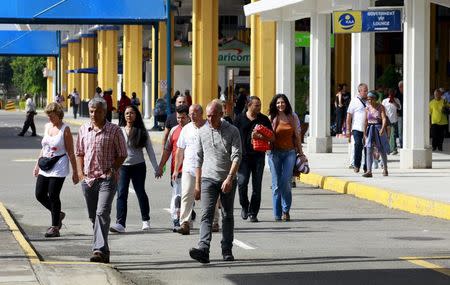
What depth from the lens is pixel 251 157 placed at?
18.8 m

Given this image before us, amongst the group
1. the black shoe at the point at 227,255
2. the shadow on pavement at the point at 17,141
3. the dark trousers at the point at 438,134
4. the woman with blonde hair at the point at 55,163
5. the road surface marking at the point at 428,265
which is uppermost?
the woman with blonde hair at the point at 55,163

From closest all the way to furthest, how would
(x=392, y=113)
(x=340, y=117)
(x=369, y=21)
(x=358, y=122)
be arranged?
(x=358, y=122), (x=369, y=21), (x=392, y=113), (x=340, y=117)

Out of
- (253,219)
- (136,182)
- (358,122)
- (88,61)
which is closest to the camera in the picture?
(136,182)

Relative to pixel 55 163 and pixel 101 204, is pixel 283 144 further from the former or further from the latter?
pixel 101 204

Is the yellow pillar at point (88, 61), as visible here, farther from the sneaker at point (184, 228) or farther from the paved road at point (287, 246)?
the sneaker at point (184, 228)

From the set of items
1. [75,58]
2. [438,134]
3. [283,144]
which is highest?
[75,58]

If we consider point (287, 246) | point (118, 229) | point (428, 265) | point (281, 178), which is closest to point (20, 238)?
point (118, 229)

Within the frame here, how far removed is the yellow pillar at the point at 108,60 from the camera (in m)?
77.4

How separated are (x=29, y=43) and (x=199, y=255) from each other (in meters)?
84.6

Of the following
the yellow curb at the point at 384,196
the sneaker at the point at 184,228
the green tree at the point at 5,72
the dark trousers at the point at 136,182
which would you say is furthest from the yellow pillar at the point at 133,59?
the green tree at the point at 5,72

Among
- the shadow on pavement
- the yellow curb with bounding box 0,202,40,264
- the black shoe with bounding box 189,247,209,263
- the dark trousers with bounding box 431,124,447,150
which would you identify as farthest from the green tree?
the black shoe with bounding box 189,247,209,263

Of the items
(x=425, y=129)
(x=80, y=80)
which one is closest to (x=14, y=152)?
(x=425, y=129)

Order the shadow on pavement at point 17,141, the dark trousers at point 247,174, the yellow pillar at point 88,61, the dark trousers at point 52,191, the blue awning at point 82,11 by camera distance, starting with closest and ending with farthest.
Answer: the dark trousers at point 52,191 → the dark trousers at point 247,174 → the shadow on pavement at point 17,141 → the blue awning at point 82,11 → the yellow pillar at point 88,61

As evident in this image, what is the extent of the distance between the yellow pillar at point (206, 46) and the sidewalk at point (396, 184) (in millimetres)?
17138
